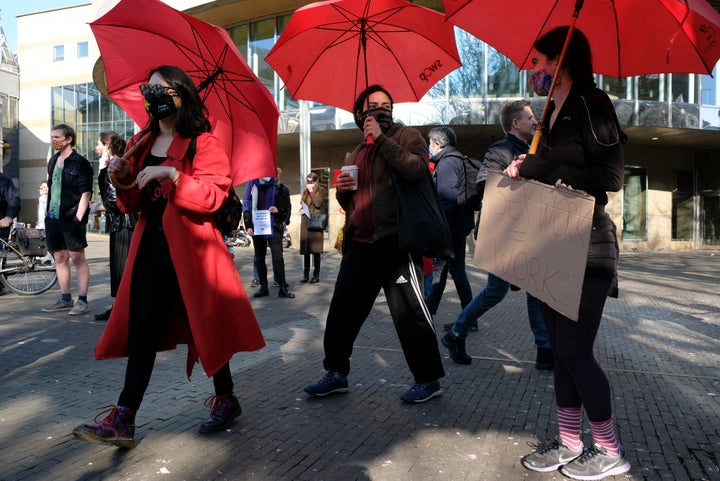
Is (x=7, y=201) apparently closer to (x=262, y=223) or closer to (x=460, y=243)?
(x=262, y=223)

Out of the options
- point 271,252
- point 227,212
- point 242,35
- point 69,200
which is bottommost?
point 271,252

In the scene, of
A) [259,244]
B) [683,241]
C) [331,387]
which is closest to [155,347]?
[331,387]

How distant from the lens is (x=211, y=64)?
11.9 feet

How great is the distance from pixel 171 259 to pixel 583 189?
6.63 ft

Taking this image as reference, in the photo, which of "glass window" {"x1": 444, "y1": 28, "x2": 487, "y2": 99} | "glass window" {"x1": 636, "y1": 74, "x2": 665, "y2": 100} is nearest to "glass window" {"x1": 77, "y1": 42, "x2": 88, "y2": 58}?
"glass window" {"x1": 444, "y1": 28, "x2": 487, "y2": 99}

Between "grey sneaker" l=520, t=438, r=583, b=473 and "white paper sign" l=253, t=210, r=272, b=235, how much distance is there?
6312 mm

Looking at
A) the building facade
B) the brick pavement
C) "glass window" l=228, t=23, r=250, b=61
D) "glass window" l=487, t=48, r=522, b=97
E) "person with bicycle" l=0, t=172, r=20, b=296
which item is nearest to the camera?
the brick pavement

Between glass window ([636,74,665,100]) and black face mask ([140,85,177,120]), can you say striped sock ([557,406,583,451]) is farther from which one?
glass window ([636,74,665,100])

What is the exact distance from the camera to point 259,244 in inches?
342

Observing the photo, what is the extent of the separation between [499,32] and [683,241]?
25253 millimetres

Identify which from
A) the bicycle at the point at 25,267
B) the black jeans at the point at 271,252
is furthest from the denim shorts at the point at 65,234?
the black jeans at the point at 271,252

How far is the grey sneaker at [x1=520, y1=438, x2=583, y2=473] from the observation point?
111 inches

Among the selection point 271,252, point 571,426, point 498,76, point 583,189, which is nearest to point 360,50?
point 583,189

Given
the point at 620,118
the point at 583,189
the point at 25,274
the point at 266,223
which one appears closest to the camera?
the point at 583,189
